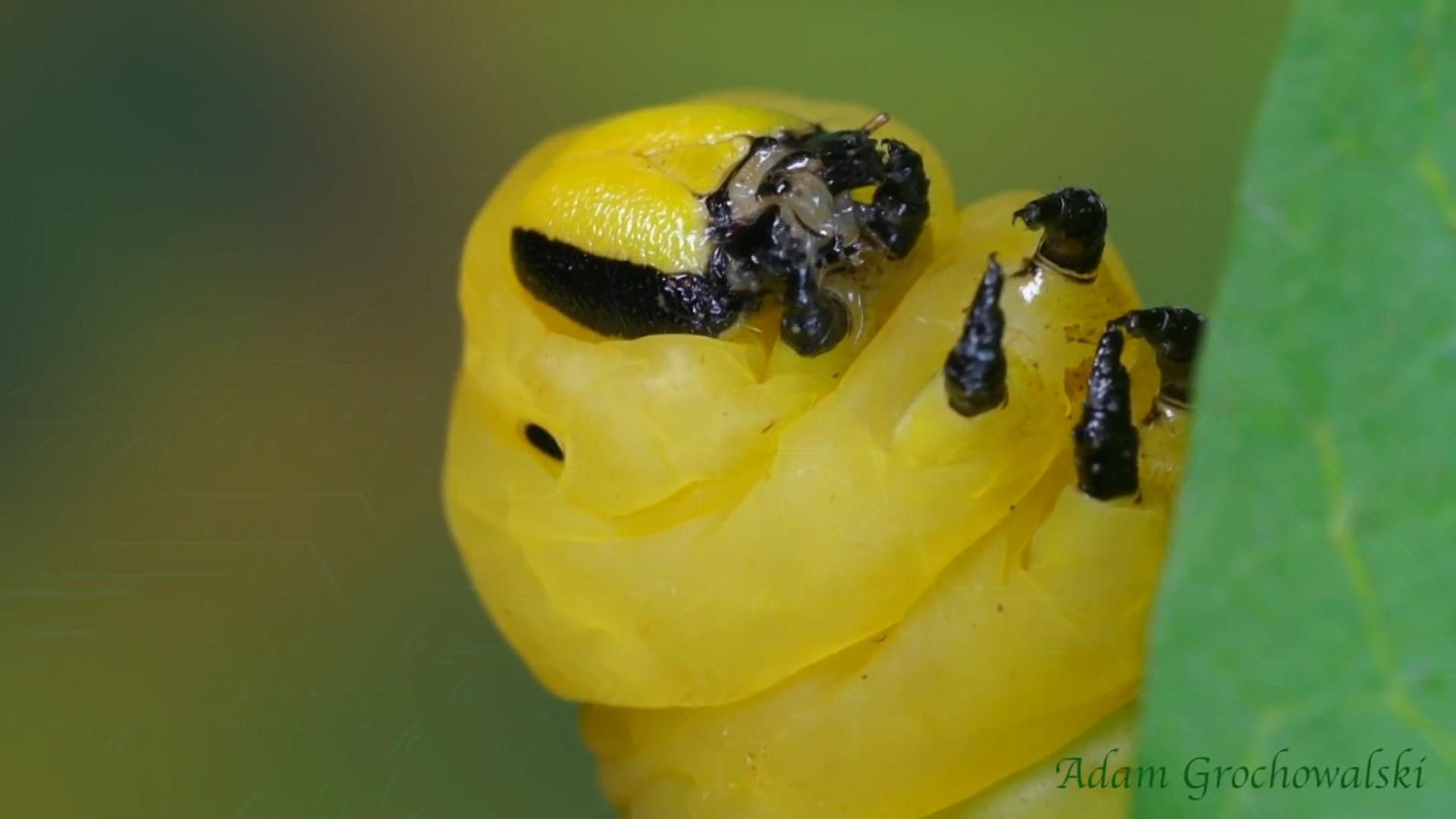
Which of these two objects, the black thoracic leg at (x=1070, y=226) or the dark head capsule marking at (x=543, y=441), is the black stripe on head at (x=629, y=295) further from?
the black thoracic leg at (x=1070, y=226)

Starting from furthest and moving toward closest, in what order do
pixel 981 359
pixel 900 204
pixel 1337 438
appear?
pixel 900 204
pixel 981 359
pixel 1337 438

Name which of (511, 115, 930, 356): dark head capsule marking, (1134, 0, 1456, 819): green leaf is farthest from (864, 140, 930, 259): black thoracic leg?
(1134, 0, 1456, 819): green leaf

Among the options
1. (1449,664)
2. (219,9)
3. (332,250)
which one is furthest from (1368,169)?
(219,9)

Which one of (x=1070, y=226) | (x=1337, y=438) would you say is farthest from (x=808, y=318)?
(x=1337, y=438)

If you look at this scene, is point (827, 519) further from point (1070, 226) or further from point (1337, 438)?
point (1337, 438)

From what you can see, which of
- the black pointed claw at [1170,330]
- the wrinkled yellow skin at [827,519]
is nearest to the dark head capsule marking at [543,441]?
the wrinkled yellow skin at [827,519]
